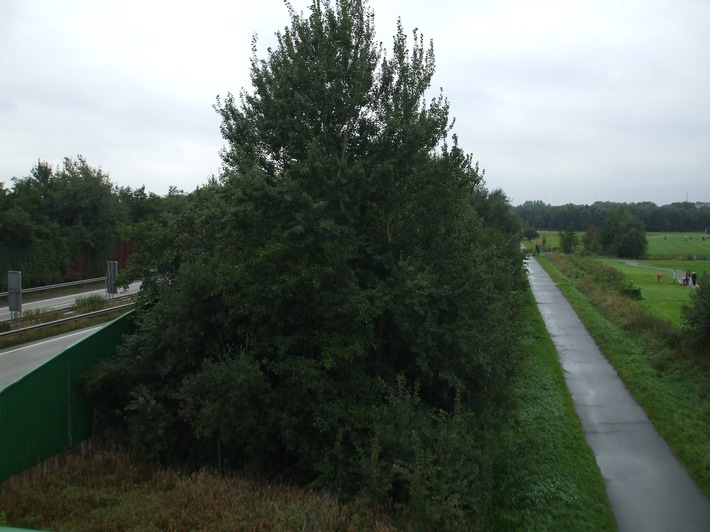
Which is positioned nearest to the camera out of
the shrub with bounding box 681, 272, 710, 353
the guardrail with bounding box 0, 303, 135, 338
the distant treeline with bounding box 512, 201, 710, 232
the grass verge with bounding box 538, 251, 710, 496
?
the grass verge with bounding box 538, 251, 710, 496

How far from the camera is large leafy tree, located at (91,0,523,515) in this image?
940 centimetres

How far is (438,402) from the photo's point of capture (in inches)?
452

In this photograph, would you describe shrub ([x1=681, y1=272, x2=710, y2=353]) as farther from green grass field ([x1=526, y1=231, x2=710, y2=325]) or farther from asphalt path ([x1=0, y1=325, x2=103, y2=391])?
asphalt path ([x1=0, y1=325, x2=103, y2=391])

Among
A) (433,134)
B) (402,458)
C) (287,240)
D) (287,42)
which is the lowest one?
(402,458)

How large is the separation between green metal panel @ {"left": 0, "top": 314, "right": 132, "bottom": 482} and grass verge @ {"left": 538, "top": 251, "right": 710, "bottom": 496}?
12354 millimetres

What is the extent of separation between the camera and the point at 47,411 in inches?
380

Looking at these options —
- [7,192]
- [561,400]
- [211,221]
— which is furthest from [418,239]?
[7,192]

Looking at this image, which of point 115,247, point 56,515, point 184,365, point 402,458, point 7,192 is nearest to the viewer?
point 56,515

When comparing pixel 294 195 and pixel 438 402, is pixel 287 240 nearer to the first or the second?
pixel 294 195

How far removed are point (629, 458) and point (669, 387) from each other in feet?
19.4

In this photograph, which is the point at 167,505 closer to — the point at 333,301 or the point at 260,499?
the point at 260,499

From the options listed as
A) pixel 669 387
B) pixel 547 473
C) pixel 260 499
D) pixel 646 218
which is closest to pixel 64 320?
pixel 260 499

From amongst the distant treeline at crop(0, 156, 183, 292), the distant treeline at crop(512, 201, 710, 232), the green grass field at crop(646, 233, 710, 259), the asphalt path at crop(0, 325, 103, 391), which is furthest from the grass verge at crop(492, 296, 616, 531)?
the distant treeline at crop(512, 201, 710, 232)

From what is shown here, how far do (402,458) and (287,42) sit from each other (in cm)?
946
